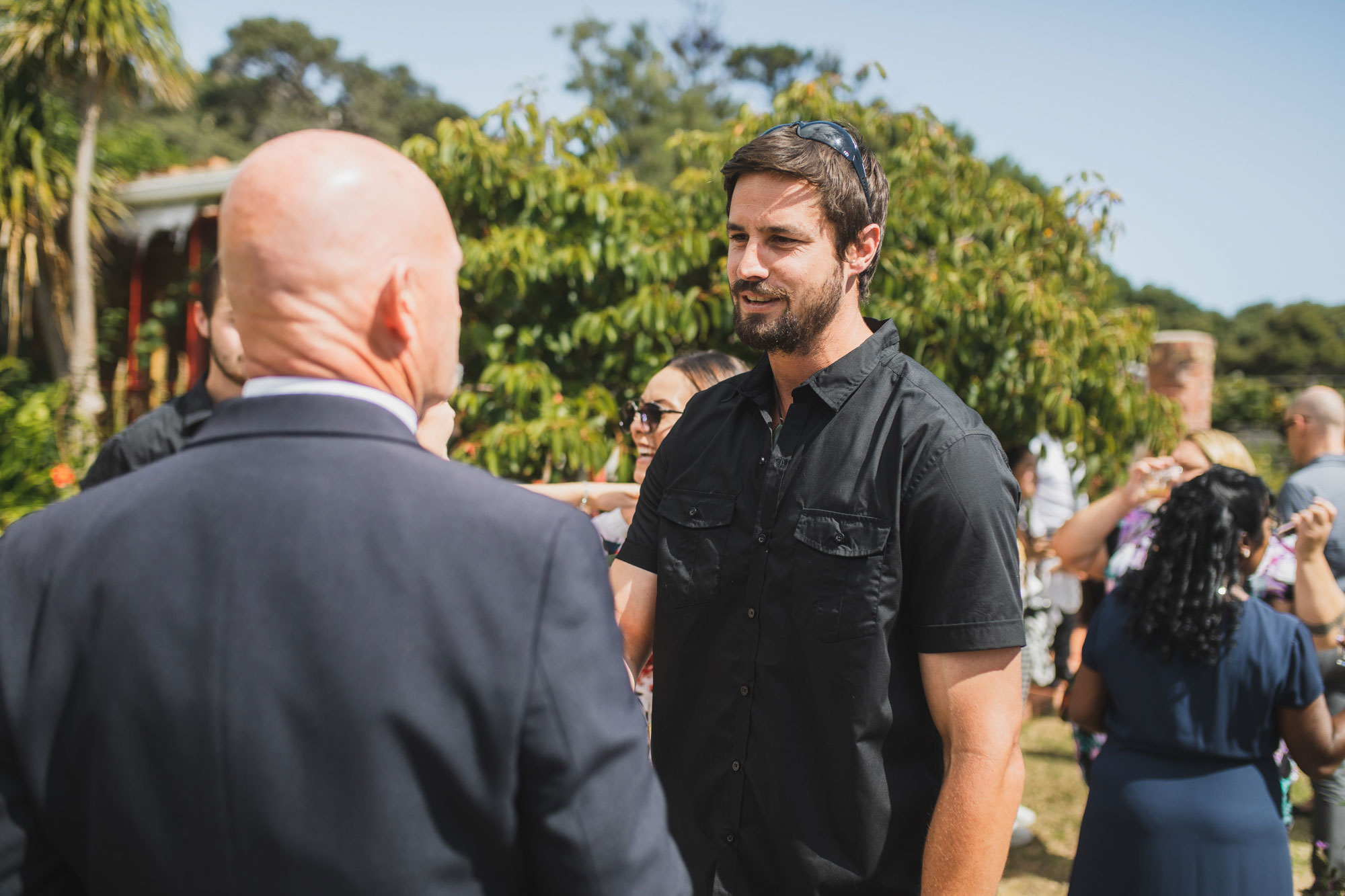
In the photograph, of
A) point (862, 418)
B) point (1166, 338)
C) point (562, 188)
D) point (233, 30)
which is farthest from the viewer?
point (233, 30)

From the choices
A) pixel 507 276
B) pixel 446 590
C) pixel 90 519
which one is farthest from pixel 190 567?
pixel 507 276

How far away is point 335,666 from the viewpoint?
90 cm

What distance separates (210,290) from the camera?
3.25 meters

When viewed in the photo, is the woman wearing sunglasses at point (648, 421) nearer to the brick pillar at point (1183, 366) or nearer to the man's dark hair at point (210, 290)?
the man's dark hair at point (210, 290)

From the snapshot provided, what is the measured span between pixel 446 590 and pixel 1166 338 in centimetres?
883

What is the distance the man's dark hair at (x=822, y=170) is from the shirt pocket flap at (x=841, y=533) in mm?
557

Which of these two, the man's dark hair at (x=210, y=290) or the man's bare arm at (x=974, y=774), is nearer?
the man's bare arm at (x=974, y=774)

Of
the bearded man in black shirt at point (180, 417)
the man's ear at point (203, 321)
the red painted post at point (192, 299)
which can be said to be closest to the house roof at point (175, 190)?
the red painted post at point (192, 299)

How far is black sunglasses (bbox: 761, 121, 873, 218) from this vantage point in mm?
1882

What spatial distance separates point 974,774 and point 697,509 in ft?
2.36

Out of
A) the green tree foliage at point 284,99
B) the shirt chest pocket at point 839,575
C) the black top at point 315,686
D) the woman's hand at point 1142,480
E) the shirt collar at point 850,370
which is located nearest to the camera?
the black top at point 315,686

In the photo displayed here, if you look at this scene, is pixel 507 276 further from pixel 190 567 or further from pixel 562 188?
pixel 190 567

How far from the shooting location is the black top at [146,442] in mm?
2844

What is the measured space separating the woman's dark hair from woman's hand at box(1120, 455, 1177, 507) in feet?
5.50
